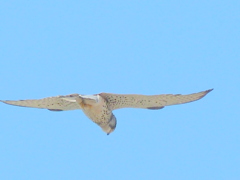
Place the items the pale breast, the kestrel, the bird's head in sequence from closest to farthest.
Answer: the kestrel < the pale breast < the bird's head

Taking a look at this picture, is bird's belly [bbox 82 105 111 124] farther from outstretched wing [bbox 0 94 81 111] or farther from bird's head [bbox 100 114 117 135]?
outstretched wing [bbox 0 94 81 111]

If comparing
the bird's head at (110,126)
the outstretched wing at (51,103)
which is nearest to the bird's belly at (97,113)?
the bird's head at (110,126)

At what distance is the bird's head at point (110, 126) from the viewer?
600 inches

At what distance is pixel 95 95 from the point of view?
14609 millimetres

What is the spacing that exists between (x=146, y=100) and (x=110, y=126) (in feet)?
3.32

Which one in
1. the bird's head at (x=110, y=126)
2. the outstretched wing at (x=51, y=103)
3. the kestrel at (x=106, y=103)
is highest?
the outstretched wing at (x=51, y=103)

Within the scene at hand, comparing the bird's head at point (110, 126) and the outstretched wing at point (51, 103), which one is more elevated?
the outstretched wing at point (51, 103)

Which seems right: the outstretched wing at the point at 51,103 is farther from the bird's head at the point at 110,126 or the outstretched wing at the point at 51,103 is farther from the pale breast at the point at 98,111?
the bird's head at the point at 110,126

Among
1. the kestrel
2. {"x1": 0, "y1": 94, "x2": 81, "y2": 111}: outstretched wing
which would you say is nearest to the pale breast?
the kestrel

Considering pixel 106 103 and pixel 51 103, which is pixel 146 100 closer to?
pixel 106 103

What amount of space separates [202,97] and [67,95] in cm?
276

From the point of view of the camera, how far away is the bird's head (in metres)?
15.2

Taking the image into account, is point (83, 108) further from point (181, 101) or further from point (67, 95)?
point (181, 101)

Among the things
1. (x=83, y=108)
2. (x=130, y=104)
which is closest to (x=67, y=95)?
(x=83, y=108)
